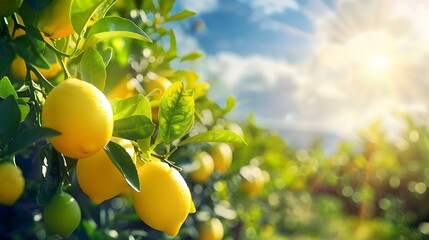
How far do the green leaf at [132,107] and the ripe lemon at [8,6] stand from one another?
0.53ft

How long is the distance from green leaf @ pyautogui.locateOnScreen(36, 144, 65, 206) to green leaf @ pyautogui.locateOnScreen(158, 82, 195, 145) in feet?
0.45

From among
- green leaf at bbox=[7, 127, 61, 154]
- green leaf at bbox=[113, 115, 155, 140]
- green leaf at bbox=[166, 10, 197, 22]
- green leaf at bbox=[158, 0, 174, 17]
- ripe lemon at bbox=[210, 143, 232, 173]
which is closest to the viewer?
green leaf at bbox=[7, 127, 61, 154]

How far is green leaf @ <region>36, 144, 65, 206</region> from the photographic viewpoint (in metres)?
0.65

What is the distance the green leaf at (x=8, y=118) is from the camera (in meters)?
0.57

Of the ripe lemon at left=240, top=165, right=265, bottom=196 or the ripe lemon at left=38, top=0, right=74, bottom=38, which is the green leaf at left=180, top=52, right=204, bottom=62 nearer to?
the ripe lemon at left=38, top=0, right=74, bottom=38

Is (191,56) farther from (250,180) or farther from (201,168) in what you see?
(250,180)

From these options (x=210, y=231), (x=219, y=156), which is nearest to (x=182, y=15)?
(x=219, y=156)

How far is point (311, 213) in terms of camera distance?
20.5 feet

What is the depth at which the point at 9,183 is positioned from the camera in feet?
2.54

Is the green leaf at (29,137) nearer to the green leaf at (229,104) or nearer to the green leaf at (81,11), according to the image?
the green leaf at (81,11)

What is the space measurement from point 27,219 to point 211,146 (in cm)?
58

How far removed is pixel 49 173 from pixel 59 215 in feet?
0.24

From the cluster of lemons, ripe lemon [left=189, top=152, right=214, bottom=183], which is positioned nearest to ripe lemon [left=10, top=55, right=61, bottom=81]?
the cluster of lemons

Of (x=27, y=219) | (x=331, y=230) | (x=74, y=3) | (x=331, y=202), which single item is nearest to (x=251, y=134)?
(x=27, y=219)
